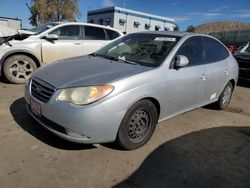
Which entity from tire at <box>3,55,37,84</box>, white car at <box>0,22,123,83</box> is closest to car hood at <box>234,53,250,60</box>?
white car at <box>0,22,123,83</box>

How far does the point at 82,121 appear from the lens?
3.16 m

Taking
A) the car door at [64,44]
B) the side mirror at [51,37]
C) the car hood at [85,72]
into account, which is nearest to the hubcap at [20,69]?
the car door at [64,44]

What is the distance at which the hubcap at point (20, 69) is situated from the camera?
6.69 m

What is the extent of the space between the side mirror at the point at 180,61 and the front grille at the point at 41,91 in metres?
1.82

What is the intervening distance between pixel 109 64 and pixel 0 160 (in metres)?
1.91

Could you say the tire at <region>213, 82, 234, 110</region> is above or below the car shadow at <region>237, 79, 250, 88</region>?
above

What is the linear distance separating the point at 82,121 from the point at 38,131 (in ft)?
3.90

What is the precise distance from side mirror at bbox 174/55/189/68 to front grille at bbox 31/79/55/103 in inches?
71.8

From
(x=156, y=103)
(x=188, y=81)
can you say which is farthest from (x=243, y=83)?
(x=156, y=103)

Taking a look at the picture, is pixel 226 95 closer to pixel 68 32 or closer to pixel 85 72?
pixel 85 72

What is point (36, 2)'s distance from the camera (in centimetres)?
4403

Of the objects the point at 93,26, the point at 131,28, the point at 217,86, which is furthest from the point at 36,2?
the point at 217,86

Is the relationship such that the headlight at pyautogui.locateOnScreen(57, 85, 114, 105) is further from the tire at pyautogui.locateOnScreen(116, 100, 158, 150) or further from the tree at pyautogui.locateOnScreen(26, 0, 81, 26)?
the tree at pyautogui.locateOnScreen(26, 0, 81, 26)

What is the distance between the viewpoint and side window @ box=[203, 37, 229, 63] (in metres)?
5.07
